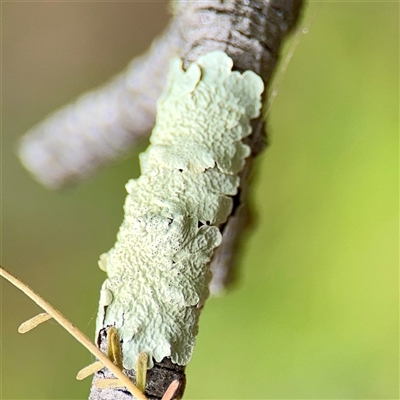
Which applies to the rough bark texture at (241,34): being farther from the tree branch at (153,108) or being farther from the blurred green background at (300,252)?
the blurred green background at (300,252)

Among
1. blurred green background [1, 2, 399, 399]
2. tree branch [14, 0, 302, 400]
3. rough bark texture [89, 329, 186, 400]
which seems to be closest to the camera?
rough bark texture [89, 329, 186, 400]

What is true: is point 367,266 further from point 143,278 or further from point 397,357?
point 143,278

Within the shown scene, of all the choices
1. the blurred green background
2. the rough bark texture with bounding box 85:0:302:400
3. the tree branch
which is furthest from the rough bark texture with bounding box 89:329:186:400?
the blurred green background

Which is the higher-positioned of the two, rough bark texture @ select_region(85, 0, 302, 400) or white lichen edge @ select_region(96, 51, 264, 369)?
rough bark texture @ select_region(85, 0, 302, 400)

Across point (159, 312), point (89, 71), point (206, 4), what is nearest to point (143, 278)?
point (159, 312)

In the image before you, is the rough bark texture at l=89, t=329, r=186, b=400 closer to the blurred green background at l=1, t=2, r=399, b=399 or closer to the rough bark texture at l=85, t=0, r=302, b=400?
the rough bark texture at l=85, t=0, r=302, b=400

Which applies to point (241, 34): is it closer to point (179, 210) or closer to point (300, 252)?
point (179, 210)

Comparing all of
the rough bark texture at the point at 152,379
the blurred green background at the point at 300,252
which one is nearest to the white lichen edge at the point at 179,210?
the rough bark texture at the point at 152,379

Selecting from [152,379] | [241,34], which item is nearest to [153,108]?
[241,34]
